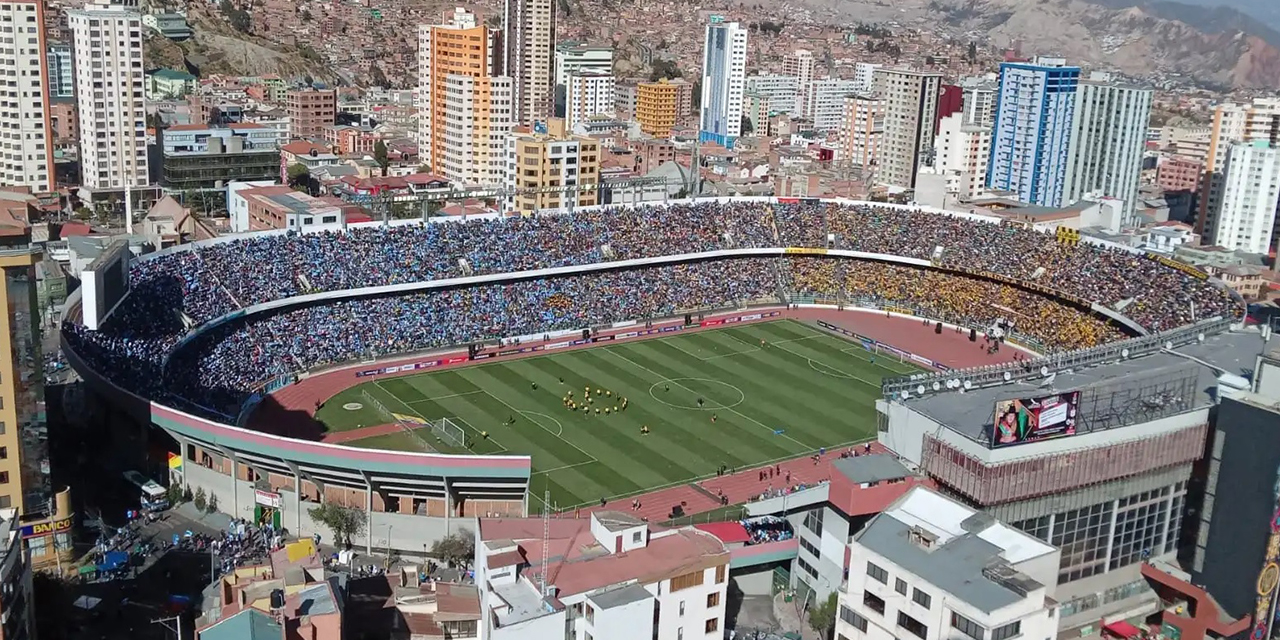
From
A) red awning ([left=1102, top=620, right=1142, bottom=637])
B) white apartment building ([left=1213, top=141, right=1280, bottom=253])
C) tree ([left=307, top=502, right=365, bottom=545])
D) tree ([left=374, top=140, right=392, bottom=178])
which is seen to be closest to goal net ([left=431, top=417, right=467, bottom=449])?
tree ([left=307, top=502, right=365, bottom=545])

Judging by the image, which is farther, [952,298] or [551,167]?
[551,167]

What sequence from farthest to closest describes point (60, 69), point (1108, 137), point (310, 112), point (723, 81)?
point (723, 81)
point (310, 112)
point (60, 69)
point (1108, 137)

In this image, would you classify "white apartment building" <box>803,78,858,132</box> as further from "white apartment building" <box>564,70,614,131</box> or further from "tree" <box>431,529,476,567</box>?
"tree" <box>431,529,476,567</box>

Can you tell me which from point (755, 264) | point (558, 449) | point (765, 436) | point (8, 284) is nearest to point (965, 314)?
point (755, 264)

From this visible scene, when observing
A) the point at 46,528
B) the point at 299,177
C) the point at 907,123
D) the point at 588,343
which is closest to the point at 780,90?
the point at 907,123

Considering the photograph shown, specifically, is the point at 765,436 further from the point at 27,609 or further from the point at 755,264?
the point at 27,609

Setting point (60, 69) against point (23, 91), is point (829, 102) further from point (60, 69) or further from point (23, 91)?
point (23, 91)

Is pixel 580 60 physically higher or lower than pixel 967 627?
higher

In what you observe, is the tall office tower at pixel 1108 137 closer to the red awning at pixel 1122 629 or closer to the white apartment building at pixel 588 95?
the white apartment building at pixel 588 95
